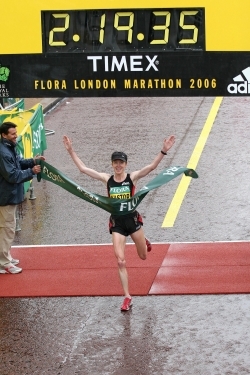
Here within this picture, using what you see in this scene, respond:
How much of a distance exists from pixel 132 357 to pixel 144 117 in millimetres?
15120

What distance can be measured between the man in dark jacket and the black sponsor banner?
80 cm

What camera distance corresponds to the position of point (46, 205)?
17172 mm

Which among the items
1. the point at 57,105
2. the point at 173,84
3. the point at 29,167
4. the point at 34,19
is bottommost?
the point at 57,105

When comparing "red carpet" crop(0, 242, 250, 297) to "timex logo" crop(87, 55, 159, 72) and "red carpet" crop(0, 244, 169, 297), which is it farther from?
"timex logo" crop(87, 55, 159, 72)

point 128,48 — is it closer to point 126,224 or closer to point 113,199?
point 113,199

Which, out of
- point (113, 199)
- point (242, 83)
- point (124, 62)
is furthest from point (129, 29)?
point (113, 199)

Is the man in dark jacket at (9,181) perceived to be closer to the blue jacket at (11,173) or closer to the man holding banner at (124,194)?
the blue jacket at (11,173)

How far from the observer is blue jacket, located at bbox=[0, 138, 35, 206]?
12.9 m

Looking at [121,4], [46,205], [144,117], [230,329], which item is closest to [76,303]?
[230,329]

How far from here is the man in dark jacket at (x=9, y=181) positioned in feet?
42.4

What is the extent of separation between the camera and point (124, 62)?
12352mm

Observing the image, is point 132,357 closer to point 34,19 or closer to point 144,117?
point 34,19

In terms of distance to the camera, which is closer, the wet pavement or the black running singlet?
the wet pavement

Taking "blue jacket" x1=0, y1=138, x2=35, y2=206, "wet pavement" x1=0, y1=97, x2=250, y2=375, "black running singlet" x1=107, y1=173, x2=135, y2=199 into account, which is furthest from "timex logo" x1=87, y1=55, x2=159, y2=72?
"wet pavement" x1=0, y1=97, x2=250, y2=375
